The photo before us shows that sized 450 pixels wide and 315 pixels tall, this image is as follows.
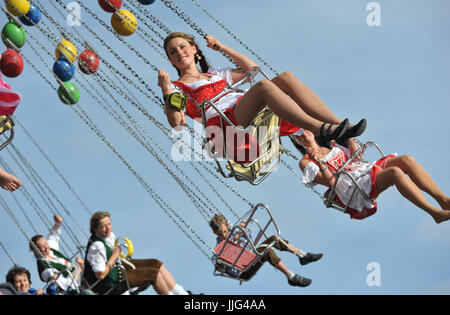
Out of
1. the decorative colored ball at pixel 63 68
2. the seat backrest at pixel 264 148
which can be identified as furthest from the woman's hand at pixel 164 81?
the decorative colored ball at pixel 63 68

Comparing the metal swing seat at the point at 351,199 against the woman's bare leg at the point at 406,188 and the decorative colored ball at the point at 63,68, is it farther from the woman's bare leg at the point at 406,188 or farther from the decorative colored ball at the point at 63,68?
the decorative colored ball at the point at 63,68

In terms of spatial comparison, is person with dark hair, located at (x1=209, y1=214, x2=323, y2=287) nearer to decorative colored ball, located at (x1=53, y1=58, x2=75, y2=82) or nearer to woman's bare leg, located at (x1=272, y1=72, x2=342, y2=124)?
woman's bare leg, located at (x1=272, y1=72, x2=342, y2=124)

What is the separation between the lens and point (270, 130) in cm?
613

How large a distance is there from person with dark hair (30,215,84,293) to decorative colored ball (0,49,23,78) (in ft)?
5.48

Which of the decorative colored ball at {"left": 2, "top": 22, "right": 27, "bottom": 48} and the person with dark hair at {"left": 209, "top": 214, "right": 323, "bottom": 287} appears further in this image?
the decorative colored ball at {"left": 2, "top": 22, "right": 27, "bottom": 48}

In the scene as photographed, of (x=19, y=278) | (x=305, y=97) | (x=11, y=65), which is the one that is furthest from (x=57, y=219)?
(x=305, y=97)

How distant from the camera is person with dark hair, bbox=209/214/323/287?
7.33m

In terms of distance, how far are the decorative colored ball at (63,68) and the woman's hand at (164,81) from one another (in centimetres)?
325

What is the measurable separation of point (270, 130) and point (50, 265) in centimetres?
270

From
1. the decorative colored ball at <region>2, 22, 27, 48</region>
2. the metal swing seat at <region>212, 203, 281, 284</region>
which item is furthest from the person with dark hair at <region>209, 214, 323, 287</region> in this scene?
the decorative colored ball at <region>2, 22, 27, 48</region>

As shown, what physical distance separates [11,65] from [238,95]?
3.39m
